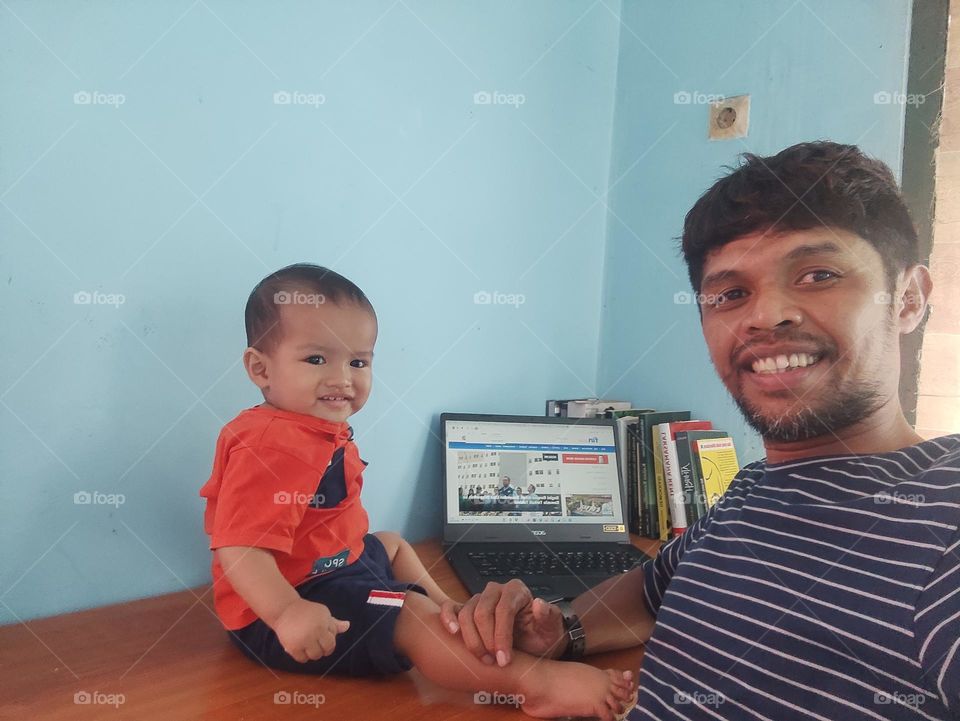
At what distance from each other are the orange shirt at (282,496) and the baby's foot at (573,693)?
299 mm

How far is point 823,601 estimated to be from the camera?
1.94 feet

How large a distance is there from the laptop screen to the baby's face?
0.45m

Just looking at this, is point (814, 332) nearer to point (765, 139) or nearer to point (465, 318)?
point (465, 318)

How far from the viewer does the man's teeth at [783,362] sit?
68 cm

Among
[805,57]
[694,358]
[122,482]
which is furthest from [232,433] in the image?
[805,57]

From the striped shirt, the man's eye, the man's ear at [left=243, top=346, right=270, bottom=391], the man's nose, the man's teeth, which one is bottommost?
the striped shirt

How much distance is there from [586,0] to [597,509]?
1164 millimetres

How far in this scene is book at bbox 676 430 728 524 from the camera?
137 cm

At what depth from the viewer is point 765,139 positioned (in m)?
1.43

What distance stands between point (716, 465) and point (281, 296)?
0.94 metres

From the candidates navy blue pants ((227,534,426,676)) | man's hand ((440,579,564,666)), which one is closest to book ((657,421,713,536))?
man's hand ((440,579,564,666))

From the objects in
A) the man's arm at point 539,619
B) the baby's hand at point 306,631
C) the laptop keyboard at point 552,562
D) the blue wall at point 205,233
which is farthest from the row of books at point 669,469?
the baby's hand at point 306,631

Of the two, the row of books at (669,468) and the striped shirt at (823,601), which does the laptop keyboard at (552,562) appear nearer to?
the row of books at (669,468)

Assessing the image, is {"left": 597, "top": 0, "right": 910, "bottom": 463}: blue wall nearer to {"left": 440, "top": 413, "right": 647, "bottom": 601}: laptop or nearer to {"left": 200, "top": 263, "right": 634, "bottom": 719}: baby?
{"left": 440, "top": 413, "right": 647, "bottom": 601}: laptop
